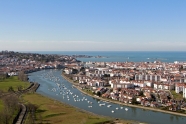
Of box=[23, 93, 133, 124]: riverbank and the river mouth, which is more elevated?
box=[23, 93, 133, 124]: riverbank

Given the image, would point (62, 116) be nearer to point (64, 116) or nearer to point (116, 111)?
point (64, 116)

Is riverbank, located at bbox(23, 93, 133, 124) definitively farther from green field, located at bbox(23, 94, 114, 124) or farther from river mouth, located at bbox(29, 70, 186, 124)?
river mouth, located at bbox(29, 70, 186, 124)

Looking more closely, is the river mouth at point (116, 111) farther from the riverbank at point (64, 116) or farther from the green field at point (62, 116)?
the green field at point (62, 116)

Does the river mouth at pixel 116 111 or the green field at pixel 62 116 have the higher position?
the green field at pixel 62 116

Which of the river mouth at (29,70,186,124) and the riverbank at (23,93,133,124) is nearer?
the riverbank at (23,93,133,124)

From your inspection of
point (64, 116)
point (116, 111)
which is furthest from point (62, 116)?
point (116, 111)

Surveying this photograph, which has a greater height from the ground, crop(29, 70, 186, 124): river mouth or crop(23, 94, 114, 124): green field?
crop(23, 94, 114, 124): green field

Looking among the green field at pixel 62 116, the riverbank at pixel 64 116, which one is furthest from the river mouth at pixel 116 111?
the green field at pixel 62 116

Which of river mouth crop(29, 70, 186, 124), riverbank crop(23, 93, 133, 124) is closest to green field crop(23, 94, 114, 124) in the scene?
riverbank crop(23, 93, 133, 124)

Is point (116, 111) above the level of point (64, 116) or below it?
below

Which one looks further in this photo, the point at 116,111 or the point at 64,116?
the point at 116,111

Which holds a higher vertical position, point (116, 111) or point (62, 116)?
point (62, 116)

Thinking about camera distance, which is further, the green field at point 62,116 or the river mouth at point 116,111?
the river mouth at point 116,111
